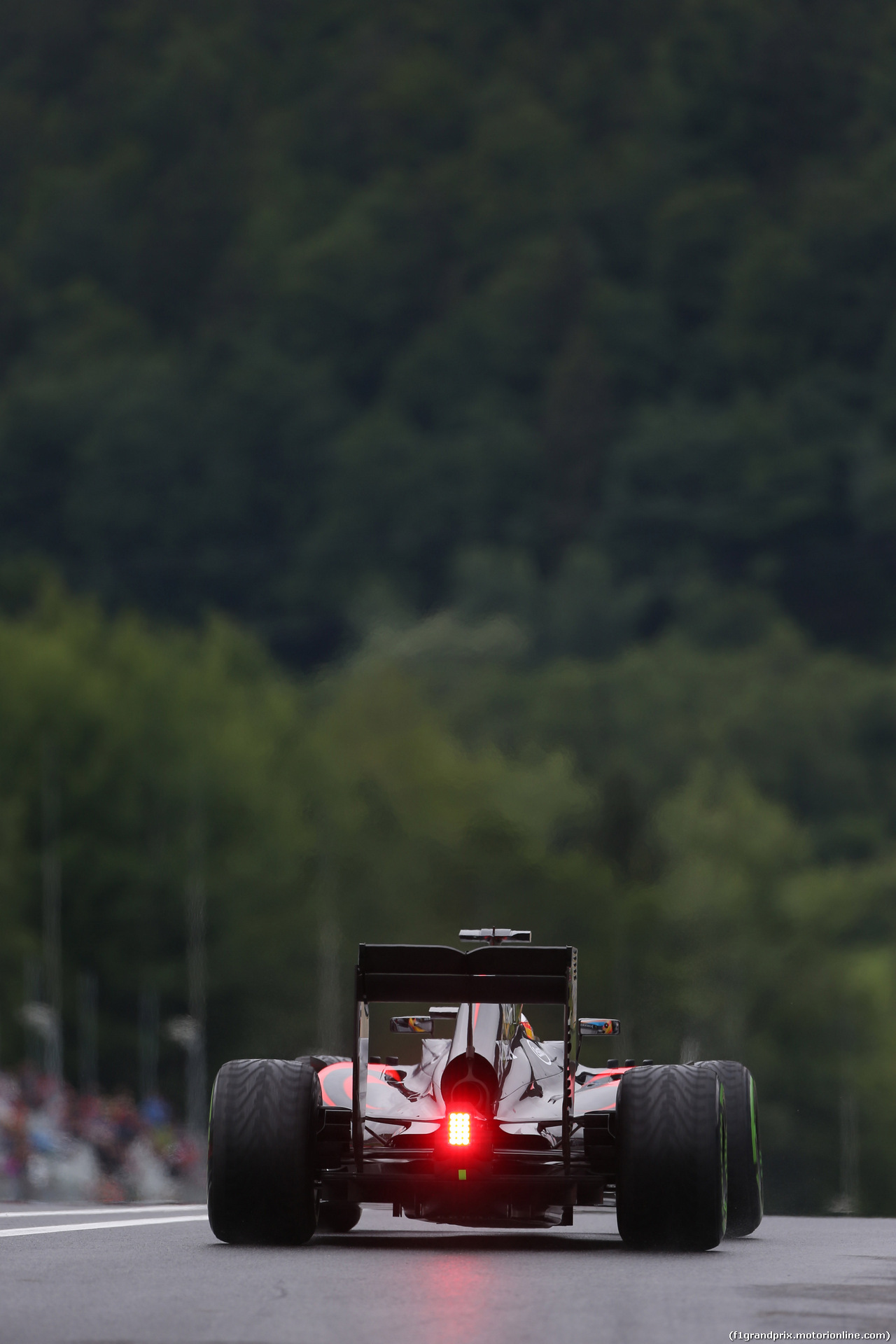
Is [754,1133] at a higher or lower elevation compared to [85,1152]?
higher

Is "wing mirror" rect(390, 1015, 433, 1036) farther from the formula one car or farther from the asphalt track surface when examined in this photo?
the asphalt track surface

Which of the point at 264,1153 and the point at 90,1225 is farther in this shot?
the point at 90,1225

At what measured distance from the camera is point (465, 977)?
15547 millimetres

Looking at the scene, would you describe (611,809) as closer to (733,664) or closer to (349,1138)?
(349,1138)

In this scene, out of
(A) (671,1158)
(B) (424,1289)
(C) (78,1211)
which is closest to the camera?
(B) (424,1289)

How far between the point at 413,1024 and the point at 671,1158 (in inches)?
72.7

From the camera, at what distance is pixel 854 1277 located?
14148 millimetres

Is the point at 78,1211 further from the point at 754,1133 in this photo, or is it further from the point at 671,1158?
the point at 671,1158

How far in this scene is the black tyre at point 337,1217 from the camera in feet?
56.4

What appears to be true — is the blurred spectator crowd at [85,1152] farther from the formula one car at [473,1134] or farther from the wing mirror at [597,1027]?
the formula one car at [473,1134]

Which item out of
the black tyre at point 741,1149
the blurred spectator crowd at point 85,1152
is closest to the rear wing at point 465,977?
the black tyre at point 741,1149

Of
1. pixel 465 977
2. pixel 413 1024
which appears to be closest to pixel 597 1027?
pixel 413 1024

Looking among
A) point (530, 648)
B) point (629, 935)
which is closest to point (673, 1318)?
point (629, 935)

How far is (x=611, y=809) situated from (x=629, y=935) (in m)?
5.95
